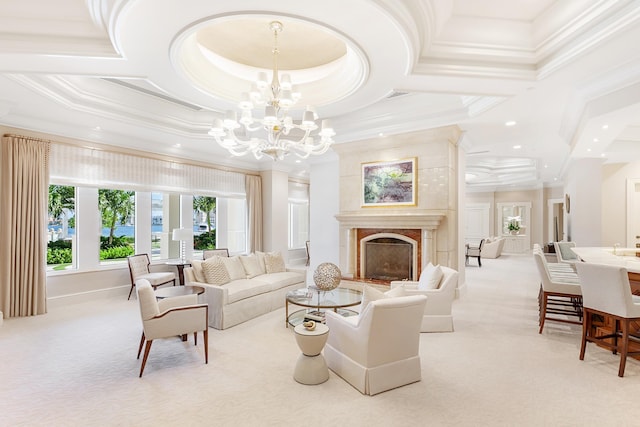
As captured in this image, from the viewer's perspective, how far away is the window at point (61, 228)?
570 cm

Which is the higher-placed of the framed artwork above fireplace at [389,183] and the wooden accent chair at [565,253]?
the framed artwork above fireplace at [389,183]

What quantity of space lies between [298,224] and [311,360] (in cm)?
800

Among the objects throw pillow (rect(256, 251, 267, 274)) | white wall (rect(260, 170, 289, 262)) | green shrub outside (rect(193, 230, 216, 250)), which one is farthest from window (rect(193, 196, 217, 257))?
throw pillow (rect(256, 251, 267, 274))

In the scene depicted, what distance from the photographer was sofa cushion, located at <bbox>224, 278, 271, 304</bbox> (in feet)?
14.9

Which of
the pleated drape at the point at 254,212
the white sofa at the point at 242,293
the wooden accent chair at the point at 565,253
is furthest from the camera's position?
the pleated drape at the point at 254,212

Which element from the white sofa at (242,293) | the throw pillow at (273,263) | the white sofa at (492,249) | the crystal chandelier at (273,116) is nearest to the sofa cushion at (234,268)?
the white sofa at (242,293)

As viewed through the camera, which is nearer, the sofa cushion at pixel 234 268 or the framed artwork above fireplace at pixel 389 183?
the sofa cushion at pixel 234 268

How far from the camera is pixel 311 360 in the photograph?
115 inches

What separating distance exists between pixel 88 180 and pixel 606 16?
23.5 feet

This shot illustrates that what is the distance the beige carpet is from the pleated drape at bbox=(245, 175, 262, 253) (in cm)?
446

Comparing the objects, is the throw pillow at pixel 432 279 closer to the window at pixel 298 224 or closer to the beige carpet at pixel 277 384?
the beige carpet at pixel 277 384

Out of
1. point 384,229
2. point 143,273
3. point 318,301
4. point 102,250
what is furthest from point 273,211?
point 318,301

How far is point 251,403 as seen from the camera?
2607mm

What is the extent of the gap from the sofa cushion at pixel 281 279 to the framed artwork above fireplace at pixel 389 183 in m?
2.07
